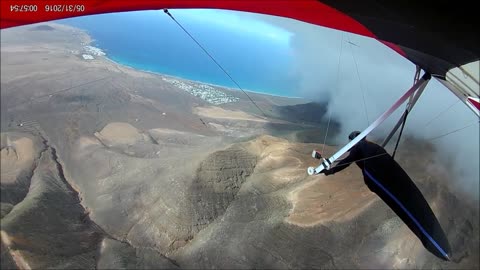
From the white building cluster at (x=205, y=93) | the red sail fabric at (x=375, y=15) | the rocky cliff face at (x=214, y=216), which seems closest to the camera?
the red sail fabric at (x=375, y=15)

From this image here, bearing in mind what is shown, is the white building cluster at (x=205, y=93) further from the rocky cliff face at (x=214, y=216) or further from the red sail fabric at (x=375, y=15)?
the red sail fabric at (x=375, y=15)

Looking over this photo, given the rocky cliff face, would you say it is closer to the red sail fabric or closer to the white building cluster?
the red sail fabric

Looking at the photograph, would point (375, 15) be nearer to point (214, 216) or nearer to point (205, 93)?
point (214, 216)

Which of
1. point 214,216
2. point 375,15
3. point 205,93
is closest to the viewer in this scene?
point 375,15

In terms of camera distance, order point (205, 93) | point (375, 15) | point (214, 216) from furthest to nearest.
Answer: point (205, 93)
point (214, 216)
point (375, 15)

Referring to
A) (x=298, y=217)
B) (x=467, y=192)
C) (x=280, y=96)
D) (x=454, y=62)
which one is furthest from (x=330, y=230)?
(x=280, y=96)

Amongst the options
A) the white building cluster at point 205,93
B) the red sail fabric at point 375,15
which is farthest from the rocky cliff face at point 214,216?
the white building cluster at point 205,93

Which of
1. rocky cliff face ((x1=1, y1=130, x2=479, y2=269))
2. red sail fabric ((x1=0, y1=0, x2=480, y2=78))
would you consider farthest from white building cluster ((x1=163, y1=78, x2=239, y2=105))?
red sail fabric ((x1=0, y1=0, x2=480, y2=78))

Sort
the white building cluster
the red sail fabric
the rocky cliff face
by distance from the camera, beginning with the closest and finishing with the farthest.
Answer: the red sail fabric → the rocky cliff face → the white building cluster

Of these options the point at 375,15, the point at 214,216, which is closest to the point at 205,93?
the point at 214,216

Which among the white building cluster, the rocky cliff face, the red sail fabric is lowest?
the white building cluster

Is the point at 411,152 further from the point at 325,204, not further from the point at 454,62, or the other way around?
the point at 454,62
